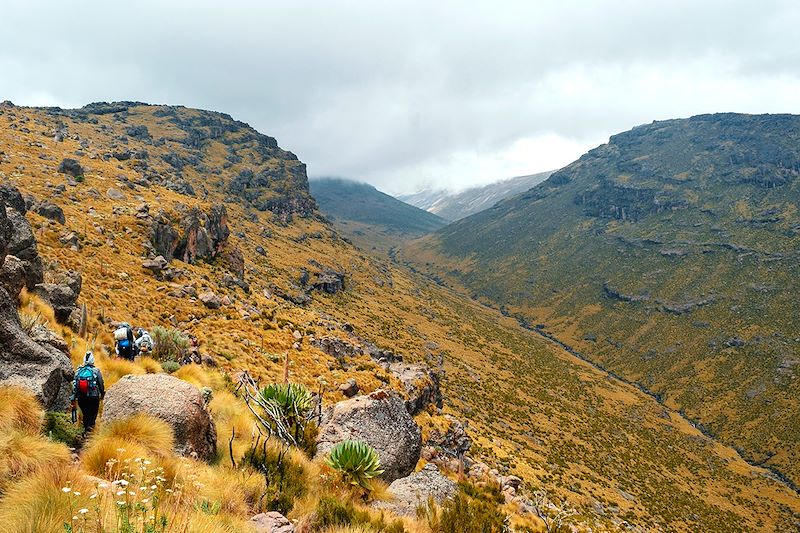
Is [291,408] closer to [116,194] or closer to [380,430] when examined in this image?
[380,430]

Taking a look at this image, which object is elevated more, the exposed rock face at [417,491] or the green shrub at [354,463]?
the green shrub at [354,463]

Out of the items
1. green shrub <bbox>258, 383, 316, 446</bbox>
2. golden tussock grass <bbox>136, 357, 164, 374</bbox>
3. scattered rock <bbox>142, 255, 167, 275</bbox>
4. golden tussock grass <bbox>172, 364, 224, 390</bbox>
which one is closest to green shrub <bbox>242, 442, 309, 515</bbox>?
green shrub <bbox>258, 383, 316, 446</bbox>

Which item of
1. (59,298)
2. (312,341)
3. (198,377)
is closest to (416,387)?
(312,341)

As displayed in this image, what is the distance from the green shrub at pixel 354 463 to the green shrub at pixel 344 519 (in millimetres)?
1827

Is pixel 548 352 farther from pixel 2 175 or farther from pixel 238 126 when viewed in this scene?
pixel 238 126

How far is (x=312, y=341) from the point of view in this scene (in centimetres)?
3262

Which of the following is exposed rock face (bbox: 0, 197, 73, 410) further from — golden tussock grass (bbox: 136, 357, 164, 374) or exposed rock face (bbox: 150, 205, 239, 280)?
exposed rock face (bbox: 150, 205, 239, 280)

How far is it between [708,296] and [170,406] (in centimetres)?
16404

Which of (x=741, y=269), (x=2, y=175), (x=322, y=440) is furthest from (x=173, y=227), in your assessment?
(x=741, y=269)

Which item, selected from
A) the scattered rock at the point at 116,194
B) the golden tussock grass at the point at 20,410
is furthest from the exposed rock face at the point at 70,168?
the golden tussock grass at the point at 20,410

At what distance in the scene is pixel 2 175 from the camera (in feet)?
111

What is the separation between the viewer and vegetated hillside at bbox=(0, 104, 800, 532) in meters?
22.5

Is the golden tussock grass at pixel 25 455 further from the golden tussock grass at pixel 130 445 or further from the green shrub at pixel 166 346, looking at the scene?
the green shrub at pixel 166 346

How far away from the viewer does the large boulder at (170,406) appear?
712 centimetres
